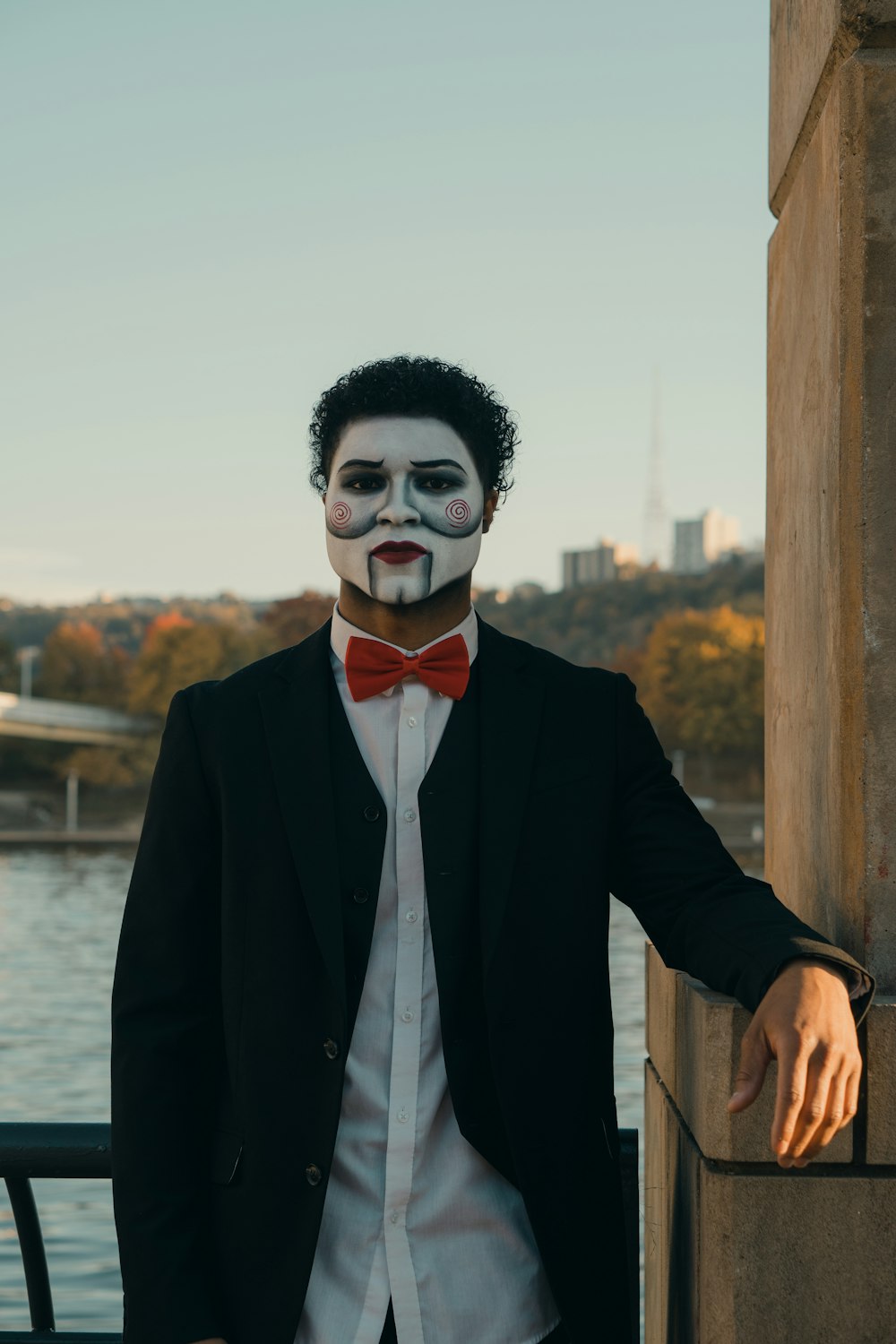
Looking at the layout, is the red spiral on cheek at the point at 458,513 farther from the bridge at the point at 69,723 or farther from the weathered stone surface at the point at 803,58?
the bridge at the point at 69,723

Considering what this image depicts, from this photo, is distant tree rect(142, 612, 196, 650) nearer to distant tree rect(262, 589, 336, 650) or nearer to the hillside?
distant tree rect(262, 589, 336, 650)

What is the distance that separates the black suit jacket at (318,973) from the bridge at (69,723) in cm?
6436

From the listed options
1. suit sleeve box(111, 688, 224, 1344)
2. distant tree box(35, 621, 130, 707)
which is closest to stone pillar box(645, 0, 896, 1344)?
suit sleeve box(111, 688, 224, 1344)

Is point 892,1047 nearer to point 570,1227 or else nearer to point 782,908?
point 782,908

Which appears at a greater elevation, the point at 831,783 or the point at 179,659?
the point at 179,659

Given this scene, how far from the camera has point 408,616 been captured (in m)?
2.50

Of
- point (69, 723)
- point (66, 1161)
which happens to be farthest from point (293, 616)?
point (66, 1161)

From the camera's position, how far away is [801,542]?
262 centimetres

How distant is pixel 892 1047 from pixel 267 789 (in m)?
0.88

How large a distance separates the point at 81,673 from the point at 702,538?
76.5m

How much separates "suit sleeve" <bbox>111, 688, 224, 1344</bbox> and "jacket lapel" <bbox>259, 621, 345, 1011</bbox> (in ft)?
0.39

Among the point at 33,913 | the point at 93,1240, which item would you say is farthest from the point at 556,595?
the point at 93,1240

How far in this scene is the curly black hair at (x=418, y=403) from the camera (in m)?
2.53

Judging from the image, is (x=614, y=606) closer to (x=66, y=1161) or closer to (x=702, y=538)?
(x=702, y=538)
